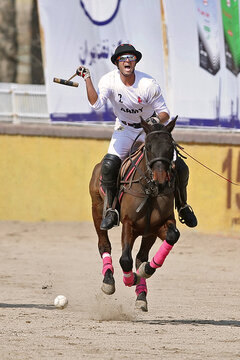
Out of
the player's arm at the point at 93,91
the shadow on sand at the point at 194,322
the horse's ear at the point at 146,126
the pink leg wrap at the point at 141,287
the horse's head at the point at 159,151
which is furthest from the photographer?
the pink leg wrap at the point at 141,287

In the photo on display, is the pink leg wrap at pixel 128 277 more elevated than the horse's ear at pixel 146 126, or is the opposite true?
the horse's ear at pixel 146 126

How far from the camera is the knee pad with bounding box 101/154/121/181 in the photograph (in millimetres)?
10711

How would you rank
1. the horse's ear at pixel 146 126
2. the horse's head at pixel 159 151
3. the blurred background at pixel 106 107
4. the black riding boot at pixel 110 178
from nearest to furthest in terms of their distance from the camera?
the horse's head at pixel 159 151
the horse's ear at pixel 146 126
the black riding boot at pixel 110 178
the blurred background at pixel 106 107

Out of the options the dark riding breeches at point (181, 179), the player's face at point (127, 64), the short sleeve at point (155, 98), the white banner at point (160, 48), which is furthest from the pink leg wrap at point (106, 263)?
the white banner at point (160, 48)

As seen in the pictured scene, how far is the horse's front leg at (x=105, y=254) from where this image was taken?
34.7 ft

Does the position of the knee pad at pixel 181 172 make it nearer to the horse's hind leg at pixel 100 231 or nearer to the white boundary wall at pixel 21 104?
the horse's hind leg at pixel 100 231

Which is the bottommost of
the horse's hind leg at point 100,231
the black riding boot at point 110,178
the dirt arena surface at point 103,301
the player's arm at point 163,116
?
the dirt arena surface at point 103,301

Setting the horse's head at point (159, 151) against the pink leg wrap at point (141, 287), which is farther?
the pink leg wrap at point (141, 287)

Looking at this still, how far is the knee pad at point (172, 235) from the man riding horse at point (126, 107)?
0.56 m

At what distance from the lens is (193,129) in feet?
57.9

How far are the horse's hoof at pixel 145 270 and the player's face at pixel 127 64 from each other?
6.87 feet

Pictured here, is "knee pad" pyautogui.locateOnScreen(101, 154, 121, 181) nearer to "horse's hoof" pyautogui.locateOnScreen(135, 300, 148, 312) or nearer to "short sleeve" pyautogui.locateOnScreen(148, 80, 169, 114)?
"short sleeve" pyautogui.locateOnScreen(148, 80, 169, 114)

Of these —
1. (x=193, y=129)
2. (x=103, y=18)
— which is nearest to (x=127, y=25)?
(x=103, y=18)

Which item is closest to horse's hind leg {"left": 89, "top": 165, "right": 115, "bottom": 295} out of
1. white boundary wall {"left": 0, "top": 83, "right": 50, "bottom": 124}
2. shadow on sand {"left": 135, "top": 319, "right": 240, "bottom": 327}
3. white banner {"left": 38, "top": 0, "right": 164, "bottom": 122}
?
shadow on sand {"left": 135, "top": 319, "right": 240, "bottom": 327}
